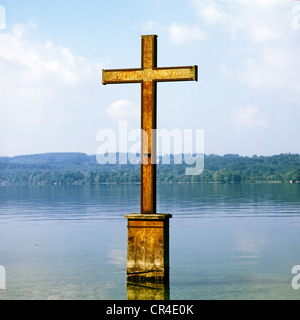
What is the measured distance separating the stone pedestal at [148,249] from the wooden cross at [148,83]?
300 mm

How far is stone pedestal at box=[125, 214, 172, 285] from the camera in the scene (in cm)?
1280

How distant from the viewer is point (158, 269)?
12820mm

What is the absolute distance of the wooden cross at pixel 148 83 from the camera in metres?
13.0

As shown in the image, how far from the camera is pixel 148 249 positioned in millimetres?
12883

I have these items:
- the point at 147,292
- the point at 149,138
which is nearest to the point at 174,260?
the point at 147,292

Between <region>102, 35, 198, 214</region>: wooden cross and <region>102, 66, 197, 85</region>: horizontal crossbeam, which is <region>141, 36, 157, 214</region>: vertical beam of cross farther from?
<region>102, 66, 197, 85</region>: horizontal crossbeam

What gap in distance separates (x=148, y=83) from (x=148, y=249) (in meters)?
3.32

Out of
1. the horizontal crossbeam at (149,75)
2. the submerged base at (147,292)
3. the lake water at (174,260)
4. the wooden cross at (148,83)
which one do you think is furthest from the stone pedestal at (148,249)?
the horizontal crossbeam at (149,75)

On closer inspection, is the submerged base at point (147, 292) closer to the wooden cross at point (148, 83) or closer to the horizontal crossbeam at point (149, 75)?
the wooden cross at point (148, 83)

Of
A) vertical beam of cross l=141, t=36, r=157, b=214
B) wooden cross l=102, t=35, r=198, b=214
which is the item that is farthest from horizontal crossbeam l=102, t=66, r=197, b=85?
vertical beam of cross l=141, t=36, r=157, b=214

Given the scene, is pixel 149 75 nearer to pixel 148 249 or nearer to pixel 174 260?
pixel 148 249
